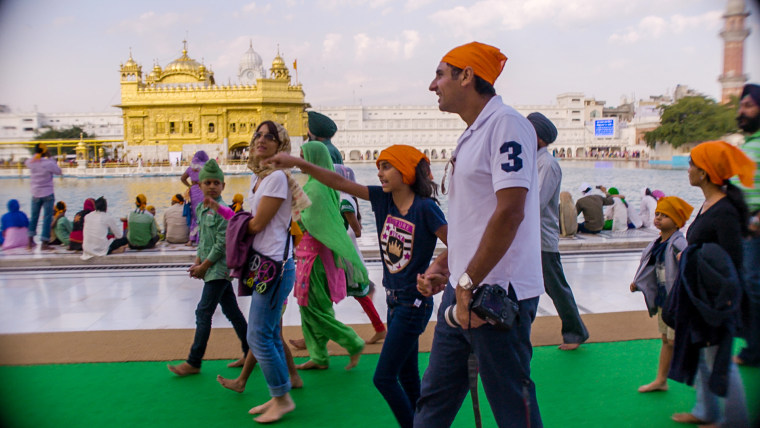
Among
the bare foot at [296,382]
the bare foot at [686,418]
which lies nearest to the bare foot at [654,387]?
the bare foot at [686,418]

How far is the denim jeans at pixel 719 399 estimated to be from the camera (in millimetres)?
2258

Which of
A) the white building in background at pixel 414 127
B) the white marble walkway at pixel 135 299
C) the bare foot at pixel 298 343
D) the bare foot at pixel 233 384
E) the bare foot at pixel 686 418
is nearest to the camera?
the bare foot at pixel 686 418

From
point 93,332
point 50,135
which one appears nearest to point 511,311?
point 93,332

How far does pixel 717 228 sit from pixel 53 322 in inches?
170

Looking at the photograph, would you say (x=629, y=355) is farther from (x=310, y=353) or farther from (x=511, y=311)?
(x=511, y=311)

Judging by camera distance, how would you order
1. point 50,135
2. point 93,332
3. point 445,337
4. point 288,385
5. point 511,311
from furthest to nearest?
point 50,135
point 93,332
point 288,385
point 445,337
point 511,311

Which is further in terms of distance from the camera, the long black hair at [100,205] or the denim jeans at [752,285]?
the long black hair at [100,205]

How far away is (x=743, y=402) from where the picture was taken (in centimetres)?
228

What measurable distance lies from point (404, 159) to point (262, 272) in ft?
2.81

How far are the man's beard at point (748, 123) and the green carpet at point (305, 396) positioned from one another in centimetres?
109

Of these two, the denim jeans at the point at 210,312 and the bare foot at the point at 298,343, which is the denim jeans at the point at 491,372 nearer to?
the denim jeans at the point at 210,312

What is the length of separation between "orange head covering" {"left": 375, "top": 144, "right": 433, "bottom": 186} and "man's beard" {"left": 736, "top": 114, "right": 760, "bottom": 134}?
147cm

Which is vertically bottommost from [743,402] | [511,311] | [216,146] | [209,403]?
[209,403]

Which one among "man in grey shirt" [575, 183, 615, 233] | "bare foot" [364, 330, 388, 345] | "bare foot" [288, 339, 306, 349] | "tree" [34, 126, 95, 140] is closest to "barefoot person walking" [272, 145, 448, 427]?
"bare foot" [364, 330, 388, 345]
